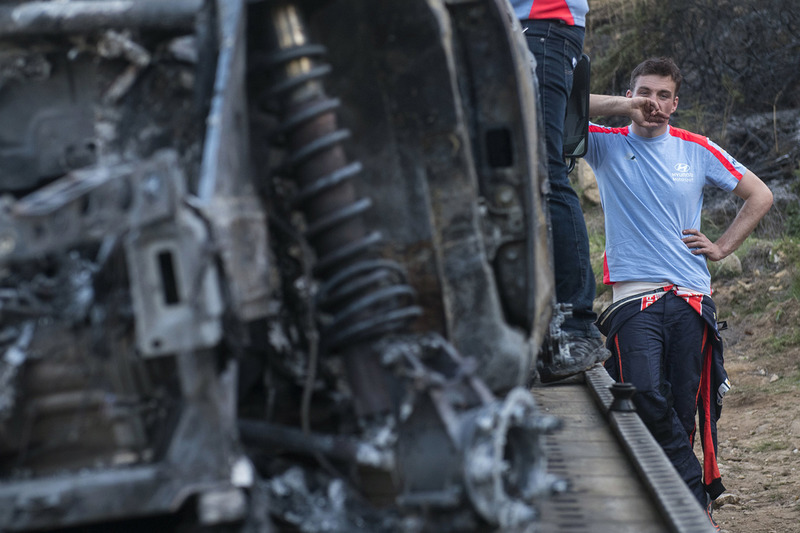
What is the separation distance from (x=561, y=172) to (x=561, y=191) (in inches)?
3.3

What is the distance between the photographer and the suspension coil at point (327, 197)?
82.4 inches

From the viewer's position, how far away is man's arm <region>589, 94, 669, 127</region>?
4.80 m

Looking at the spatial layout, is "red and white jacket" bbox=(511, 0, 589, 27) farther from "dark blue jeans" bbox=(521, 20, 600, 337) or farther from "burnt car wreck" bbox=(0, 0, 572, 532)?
"burnt car wreck" bbox=(0, 0, 572, 532)

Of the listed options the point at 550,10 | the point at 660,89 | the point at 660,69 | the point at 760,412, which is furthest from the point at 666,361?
the point at 760,412

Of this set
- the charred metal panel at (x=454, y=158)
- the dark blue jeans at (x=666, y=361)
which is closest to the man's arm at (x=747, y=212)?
the dark blue jeans at (x=666, y=361)

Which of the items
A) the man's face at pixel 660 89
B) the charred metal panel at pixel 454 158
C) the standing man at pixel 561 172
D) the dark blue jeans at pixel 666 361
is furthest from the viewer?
the man's face at pixel 660 89

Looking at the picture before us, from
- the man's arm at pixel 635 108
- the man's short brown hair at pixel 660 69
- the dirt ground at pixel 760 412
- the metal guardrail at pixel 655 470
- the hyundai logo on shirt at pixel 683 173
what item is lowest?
the dirt ground at pixel 760 412

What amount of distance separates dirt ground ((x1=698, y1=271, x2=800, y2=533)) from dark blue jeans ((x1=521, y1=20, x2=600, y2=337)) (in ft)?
7.11

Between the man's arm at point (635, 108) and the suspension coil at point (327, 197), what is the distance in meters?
2.99

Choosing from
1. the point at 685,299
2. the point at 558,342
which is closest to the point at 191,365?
the point at 558,342

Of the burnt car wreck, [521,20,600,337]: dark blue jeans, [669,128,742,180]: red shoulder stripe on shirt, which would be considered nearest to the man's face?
[669,128,742,180]: red shoulder stripe on shirt

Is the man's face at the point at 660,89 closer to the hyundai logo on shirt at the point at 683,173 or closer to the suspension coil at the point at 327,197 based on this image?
the hyundai logo on shirt at the point at 683,173

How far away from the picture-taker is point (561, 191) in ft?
12.6

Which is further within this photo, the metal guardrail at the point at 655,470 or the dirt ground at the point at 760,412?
the dirt ground at the point at 760,412
